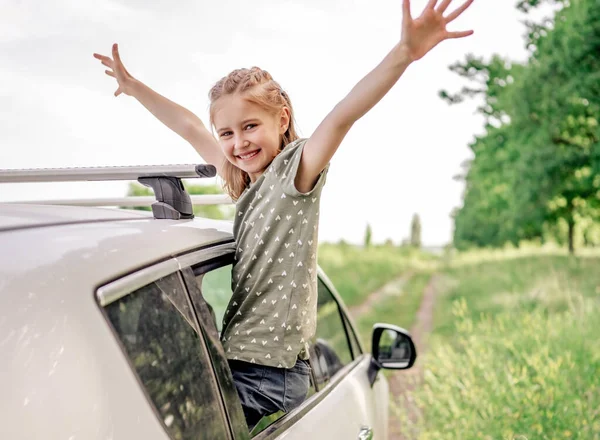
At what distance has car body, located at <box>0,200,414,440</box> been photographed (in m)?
1.37

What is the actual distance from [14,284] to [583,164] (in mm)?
21716

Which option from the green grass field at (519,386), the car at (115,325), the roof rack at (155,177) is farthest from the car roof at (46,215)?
the green grass field at (519,386)

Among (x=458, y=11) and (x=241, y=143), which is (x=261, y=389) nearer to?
A: (x=241, y=143)

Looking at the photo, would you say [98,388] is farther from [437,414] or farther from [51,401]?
[437,414]

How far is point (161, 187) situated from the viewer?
90.9 inches

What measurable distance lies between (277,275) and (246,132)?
0.60m

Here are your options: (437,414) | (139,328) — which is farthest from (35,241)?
(437,414)

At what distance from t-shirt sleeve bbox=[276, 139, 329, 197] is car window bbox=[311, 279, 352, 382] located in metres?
0.82

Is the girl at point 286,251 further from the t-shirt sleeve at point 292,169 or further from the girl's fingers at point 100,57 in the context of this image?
the girl's fingers at point 100,57

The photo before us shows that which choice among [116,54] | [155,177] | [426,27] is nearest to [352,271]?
[116,54]

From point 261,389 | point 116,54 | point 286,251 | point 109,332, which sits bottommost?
point 261,389

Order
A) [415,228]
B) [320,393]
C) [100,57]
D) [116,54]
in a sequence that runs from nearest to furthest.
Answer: [320,393] → [116,54] → [100,57] → [415,228]

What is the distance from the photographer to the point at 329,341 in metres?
4.23

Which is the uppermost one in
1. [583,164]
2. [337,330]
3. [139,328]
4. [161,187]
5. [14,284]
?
[583,164]
